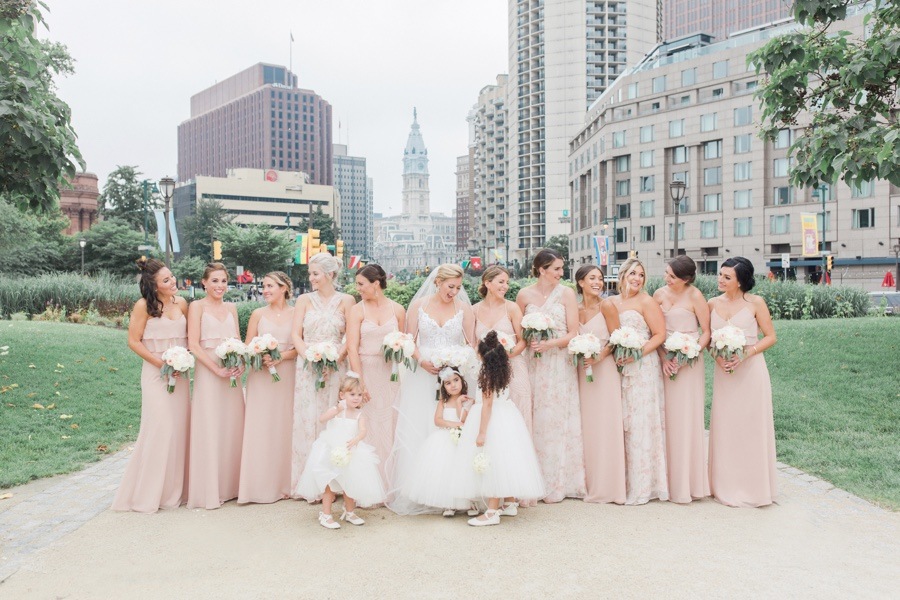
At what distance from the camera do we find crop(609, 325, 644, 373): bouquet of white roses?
7.30m

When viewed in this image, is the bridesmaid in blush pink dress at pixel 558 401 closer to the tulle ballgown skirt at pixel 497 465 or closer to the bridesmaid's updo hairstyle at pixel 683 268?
the tulle ballgown skirt at pixel 497 465

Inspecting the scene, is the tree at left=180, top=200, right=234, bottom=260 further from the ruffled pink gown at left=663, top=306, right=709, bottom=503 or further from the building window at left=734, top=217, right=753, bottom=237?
the ruffled pink gown at left=663, top=306, right=709, bottom=503

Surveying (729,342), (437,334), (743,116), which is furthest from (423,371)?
(743,116)

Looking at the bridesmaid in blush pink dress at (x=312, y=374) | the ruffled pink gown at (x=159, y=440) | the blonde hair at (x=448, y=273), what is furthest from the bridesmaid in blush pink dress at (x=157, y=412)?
the blonde hair at (x=448, y=273)

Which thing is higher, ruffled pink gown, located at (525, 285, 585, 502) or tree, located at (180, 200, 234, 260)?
tree, located at (180, 200, 234, 260)

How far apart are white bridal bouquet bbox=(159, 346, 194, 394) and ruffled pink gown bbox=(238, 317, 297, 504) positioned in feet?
2.20

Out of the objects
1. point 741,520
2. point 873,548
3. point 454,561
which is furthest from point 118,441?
point 873,548

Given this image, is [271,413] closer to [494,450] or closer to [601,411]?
[494,450]

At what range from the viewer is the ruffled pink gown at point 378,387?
7348mm

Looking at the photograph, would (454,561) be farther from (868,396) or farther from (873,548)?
(868,396)

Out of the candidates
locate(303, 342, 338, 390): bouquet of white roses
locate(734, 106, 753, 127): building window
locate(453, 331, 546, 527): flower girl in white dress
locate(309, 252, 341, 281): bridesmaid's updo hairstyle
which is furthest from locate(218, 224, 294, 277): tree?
locate(453, 331, 546, 527): flower girl in white dress

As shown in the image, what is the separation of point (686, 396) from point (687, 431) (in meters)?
0.36

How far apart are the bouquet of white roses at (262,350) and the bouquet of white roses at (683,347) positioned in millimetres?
4043

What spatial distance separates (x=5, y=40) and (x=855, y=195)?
65.2 m
